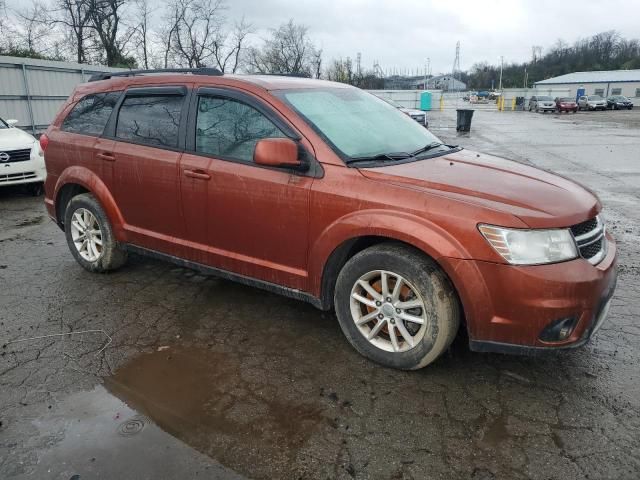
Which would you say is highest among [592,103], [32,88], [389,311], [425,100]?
[32,88]

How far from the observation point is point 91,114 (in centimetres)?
468

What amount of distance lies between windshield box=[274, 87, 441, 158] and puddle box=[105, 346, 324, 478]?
1.60 meters

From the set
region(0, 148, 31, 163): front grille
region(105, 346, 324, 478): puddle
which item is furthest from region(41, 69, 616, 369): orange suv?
region(0, 148, 31, 163): front grille

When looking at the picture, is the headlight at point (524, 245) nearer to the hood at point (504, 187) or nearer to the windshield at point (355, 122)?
the hood at point (504, 187)

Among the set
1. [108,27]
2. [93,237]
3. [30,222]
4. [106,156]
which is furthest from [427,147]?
[108,27]

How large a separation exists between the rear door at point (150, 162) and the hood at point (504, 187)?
66.1 inches

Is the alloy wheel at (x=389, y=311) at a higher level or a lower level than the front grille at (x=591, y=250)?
lower

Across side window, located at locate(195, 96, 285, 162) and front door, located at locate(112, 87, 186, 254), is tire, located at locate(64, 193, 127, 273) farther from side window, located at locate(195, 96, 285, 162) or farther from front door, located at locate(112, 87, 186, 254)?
side window, located at locate(195, 96, 285, 162)

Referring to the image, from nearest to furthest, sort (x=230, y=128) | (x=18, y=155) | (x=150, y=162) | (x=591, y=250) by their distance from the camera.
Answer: (x=591, y=250) < (x=230, y=128) < (x=150, y=162) < (x=18, y=155)

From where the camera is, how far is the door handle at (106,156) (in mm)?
4332

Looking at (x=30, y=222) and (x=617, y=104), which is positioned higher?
(x=617, y=104)

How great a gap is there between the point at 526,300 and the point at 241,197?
197cm

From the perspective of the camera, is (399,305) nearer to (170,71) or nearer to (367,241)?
(367,241)

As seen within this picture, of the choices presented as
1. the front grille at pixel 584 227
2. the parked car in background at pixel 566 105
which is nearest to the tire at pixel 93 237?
the front grille at pixel 584 227
